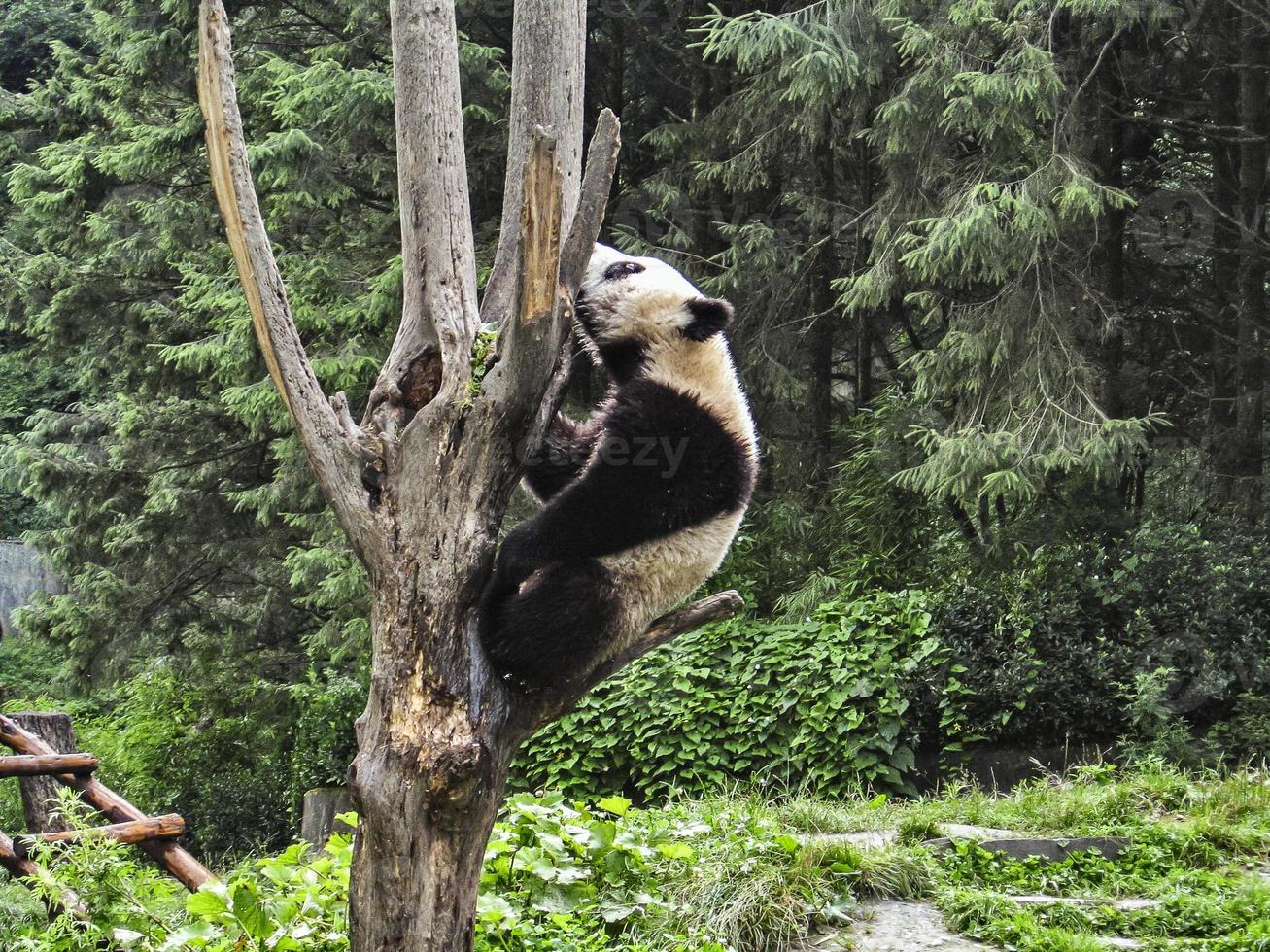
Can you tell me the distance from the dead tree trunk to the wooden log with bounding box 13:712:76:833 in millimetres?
3883

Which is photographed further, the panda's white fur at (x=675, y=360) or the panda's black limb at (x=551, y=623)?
the panda's white fur at (x=675, y=360)

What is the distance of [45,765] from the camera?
5.38 m

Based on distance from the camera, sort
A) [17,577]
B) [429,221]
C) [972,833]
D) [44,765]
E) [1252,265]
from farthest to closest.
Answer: [17,577]
[1252,265]
[972,833]
[44,765]
[429,221]

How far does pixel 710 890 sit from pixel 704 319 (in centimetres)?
222

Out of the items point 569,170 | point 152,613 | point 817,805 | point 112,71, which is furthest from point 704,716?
point 112,71

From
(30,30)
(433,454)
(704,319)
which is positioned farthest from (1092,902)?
(30,30)

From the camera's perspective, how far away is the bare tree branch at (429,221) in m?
3.42

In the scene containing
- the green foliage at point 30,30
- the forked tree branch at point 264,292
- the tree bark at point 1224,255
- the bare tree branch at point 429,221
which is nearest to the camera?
the forked tree branch at point 264,292

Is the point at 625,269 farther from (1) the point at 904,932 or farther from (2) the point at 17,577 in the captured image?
(2) the point at 17,577

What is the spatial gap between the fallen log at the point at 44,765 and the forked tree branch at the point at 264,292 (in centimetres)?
305

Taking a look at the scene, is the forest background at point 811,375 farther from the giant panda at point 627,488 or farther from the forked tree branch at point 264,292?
the forked tree branch at point 264,292

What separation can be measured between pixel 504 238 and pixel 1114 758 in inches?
230

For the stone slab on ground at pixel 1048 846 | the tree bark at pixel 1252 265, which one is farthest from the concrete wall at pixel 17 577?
the stone slab on ground at pixel 1048 846

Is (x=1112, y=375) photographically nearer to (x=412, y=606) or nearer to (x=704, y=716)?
(x=704, y=716)
